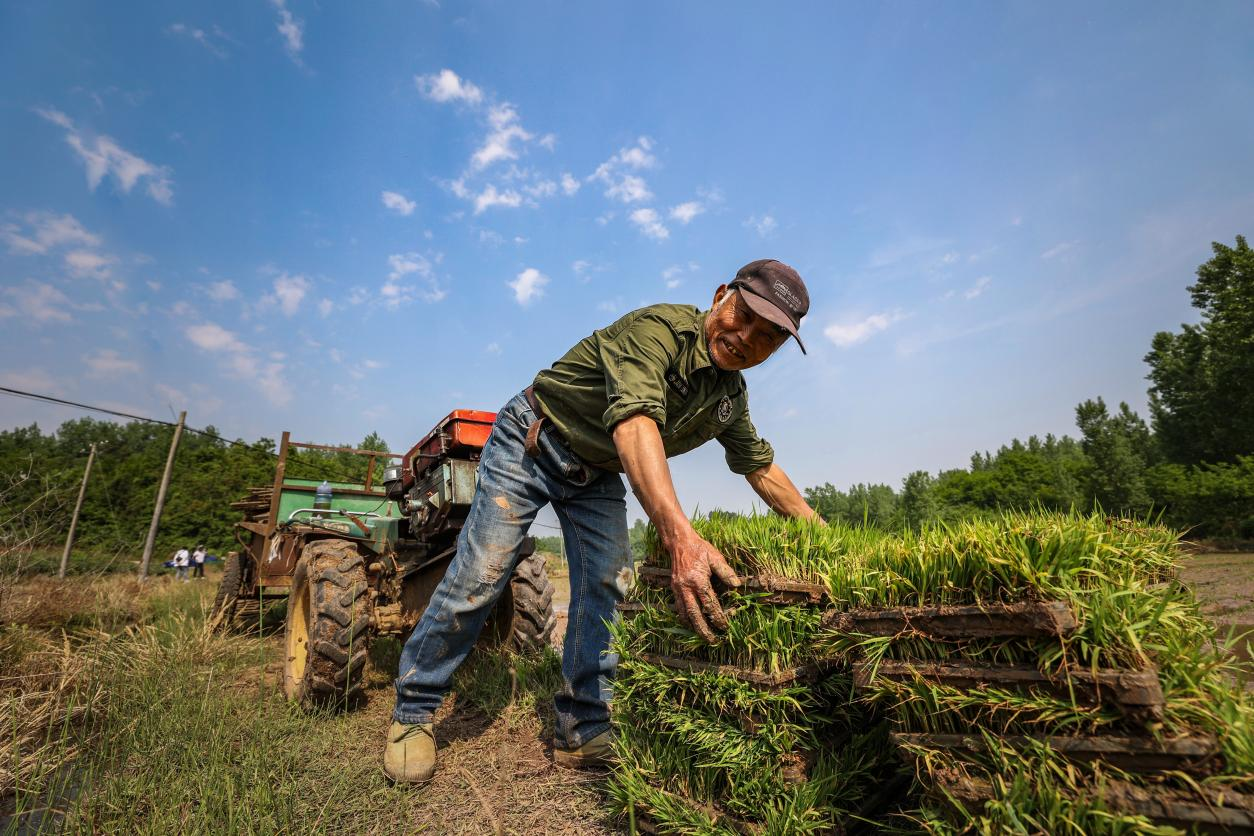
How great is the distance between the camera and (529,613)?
4.39m

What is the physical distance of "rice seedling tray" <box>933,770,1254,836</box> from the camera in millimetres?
1010

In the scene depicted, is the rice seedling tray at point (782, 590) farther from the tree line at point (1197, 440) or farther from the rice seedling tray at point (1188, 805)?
the tree line at point (1197, 440)

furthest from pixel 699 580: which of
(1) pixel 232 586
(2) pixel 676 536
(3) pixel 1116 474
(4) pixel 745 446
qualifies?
(3) pixel 1116 474

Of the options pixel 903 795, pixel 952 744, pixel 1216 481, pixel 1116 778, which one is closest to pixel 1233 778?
pixel 1116 778

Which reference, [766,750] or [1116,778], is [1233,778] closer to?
[1116,778]

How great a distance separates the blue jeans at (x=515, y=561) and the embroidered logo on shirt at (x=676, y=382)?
641 millimetres

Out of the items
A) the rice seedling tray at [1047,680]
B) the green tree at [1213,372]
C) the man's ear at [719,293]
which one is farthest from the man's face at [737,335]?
the green tree at [1213,372]

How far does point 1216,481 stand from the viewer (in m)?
26.4

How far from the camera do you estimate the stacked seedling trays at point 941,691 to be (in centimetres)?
112

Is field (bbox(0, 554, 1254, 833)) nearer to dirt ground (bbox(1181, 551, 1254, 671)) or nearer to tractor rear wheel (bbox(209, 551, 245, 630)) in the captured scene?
tractor rear wheel (bbox(209, 551, 245, 630))

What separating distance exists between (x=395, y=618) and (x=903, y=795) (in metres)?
3.67

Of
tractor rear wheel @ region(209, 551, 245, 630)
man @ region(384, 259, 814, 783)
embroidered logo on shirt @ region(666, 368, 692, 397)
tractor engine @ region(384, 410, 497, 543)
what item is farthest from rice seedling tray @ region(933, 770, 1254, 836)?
tractor rear wheel @ region(209, 551, 245, 630)

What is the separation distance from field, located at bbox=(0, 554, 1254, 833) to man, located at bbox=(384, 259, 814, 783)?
11.2 inches

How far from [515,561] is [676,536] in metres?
1.26
